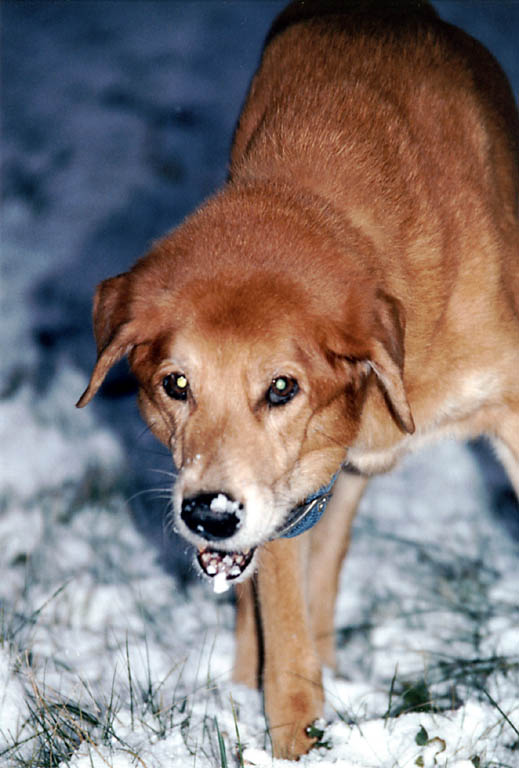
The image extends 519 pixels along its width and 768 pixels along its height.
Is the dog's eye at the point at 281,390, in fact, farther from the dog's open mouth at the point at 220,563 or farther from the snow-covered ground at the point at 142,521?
the snow-covered ground at the point at 142,521

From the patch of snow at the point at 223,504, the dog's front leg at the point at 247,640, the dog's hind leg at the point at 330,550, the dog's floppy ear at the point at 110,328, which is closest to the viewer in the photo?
the patch of snow at the point at 223,504

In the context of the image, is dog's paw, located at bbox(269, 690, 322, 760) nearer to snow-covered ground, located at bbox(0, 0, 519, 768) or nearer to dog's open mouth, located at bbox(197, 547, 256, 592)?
snow-covered ground, located at bbox(0, 0, 519, 768)

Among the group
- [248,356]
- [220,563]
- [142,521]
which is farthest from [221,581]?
[142,521]

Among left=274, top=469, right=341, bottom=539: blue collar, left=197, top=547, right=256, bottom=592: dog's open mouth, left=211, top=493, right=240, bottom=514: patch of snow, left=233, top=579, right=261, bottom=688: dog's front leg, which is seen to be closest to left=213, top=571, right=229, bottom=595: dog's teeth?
left=197, top=547, right=256, bottom=592: dog's open mouth

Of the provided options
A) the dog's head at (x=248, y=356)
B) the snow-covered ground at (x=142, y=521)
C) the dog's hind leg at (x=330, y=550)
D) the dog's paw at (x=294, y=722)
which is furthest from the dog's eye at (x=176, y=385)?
the dog's hind leg at (x=330, y=550)

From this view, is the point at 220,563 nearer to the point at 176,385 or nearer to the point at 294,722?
the point at 176,385

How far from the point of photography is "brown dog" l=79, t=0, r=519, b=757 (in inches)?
119

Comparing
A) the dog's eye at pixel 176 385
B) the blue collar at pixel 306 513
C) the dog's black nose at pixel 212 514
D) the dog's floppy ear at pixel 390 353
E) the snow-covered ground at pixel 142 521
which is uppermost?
the dog's floppy ear at pixel 390 353

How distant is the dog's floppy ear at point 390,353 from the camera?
3.07 m

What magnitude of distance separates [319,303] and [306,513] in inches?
36.2

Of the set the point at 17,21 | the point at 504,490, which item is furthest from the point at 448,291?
the point at 17,21

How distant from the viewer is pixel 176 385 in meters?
3.21

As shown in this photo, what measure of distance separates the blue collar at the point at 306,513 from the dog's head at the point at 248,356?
0.18 meters

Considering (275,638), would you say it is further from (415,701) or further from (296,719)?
(415,701)
